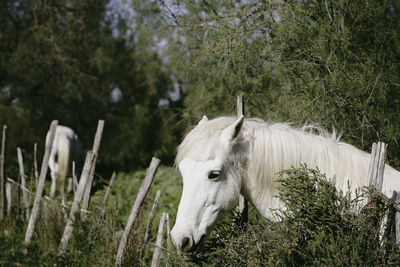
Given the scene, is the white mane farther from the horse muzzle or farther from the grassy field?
the horse muzzle

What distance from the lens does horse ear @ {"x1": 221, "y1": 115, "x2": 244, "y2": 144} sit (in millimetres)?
2932

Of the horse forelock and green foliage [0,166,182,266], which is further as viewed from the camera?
green foliage [0,166,182,266]

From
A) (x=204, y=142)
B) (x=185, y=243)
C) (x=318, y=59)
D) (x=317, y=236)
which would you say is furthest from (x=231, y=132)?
(x=318, y=59)

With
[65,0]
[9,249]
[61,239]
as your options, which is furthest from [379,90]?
[65,0]

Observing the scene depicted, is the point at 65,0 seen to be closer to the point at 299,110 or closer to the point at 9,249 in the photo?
the point at 9,249

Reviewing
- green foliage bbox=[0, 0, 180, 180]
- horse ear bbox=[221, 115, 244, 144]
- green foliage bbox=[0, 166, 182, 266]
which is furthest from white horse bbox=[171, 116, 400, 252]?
green foliage bbox=[0, 0, 180, 180]

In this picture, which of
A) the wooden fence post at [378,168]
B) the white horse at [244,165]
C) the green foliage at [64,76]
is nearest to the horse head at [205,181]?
the white horse at [244,165]

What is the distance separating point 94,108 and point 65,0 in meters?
4.37

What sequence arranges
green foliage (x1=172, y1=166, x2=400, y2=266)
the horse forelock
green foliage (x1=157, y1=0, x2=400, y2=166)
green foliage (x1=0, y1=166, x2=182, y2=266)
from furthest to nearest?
green foliage (x1=0, y1=166, x2=182, y2=266), green foliage (x1=157, y1=0, x2=400, y2=166), the horse forelock, green foliage (x1=172, y1=166, x2=400, y2=266)

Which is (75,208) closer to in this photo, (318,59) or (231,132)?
(231,132)

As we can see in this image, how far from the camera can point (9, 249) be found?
5.36m

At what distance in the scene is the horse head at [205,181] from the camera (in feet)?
8.96

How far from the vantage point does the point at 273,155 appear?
302 cm

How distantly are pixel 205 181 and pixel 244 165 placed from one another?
0.43 m
